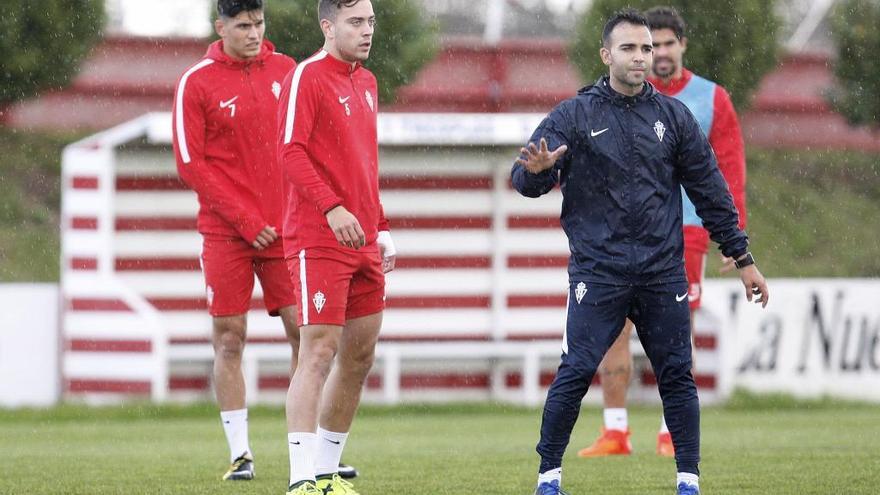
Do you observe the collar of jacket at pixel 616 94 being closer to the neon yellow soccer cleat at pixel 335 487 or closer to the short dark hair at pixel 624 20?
the short dark hair at pixel 624 20

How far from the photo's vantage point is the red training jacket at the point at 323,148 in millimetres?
6645

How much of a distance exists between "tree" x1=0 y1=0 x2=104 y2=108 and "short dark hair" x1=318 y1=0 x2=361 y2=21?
1547 cm

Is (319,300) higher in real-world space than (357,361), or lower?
higher

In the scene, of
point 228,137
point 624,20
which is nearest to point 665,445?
point 228,137

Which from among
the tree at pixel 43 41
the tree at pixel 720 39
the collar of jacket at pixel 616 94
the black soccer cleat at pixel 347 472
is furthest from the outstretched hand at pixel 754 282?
the tree at pixel 43 41

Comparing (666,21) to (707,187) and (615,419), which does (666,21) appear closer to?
(615,419)

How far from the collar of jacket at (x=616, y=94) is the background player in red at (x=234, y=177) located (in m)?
2.08

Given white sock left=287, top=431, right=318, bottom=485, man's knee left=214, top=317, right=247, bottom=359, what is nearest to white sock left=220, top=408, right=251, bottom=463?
man's knee left=214, top=317, right=247, bottom=359

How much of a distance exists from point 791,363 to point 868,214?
12.4 metres

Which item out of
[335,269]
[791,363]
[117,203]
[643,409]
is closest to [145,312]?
[117,203]

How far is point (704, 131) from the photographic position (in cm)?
892

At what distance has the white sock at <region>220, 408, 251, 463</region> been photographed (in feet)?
26.1

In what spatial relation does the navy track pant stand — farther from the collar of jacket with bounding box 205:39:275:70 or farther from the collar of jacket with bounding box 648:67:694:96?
the collar of jacket with bounding box 648:67:694:96

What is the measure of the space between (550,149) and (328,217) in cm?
92
